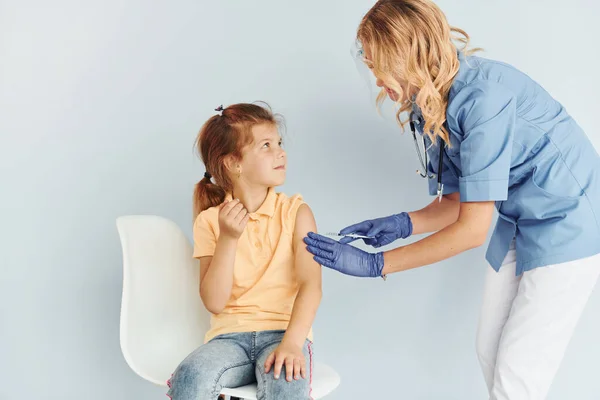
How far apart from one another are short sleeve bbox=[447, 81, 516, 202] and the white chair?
23.8 inches

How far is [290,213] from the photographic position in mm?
1844

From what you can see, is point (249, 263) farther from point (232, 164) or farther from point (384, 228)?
point (384, 228)

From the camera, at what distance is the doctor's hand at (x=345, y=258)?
5.74 ft

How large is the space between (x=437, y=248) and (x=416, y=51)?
1.50 feet

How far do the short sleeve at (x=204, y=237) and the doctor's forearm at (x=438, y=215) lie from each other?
1.86 feet

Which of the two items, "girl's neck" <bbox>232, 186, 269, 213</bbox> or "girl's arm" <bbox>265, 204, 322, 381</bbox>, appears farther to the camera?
"girl's neck" <bbox>232, 186, 269, 213</bbox>

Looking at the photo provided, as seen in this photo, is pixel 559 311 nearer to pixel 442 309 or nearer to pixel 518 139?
pixel 518 139

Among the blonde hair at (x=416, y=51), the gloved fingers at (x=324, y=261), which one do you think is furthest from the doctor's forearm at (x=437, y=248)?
the blonde hair at (x=416, y=51)

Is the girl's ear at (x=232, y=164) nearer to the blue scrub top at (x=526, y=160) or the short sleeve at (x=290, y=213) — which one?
the short sleeve at (x=290, y=213)

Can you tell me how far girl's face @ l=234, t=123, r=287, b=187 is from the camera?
5.99 ft

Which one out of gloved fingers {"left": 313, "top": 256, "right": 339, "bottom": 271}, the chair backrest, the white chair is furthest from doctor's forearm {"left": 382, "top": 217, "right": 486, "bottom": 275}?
the chair backrest

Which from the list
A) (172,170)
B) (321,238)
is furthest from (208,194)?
(172,170)

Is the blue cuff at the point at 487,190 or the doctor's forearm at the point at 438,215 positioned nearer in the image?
the blue cuff at the point at 487,190

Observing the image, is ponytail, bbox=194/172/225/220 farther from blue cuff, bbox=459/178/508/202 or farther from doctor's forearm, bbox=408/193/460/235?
blue cuff, bbox=459/178/508/202
